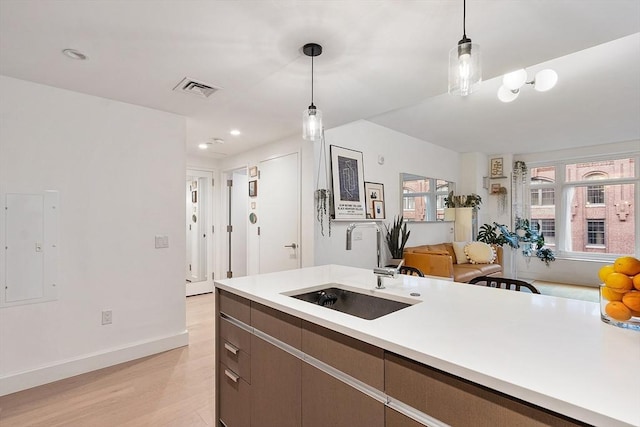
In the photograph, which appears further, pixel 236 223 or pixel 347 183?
pixel 236 223

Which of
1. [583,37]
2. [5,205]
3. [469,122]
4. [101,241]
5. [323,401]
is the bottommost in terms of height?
[323,401]

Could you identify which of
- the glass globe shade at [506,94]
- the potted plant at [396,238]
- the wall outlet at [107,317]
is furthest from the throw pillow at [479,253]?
the wall outlet at [107,317]

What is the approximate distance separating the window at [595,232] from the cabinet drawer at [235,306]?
7.05 metres

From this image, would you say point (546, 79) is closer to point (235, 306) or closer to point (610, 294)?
point (610, 294)

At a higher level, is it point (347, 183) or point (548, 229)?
point (347, 183)

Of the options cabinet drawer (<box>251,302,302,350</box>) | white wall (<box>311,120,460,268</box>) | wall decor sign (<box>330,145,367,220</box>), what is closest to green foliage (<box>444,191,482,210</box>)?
white wall (<box>311,120,460,268</box>)

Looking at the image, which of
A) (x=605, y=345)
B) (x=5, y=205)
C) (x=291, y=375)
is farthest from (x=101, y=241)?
(x=605, y=345)

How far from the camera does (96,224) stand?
273cm

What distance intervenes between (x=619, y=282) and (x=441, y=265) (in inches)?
130

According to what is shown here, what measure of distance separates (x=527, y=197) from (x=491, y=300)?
20.8 feet

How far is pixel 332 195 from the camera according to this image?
147 inches

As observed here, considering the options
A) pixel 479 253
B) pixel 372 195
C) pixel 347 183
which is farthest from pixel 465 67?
pixel 479 253

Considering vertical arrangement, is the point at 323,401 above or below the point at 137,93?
below

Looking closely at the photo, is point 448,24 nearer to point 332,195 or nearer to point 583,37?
point 583,37
